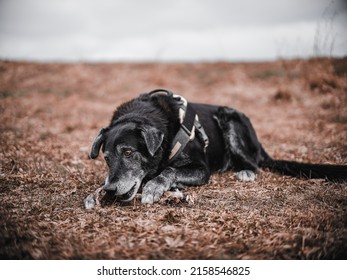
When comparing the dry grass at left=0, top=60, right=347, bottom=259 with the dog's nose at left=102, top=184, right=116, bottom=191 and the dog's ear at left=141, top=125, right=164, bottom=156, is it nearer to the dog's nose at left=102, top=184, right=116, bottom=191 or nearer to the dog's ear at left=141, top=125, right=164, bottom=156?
the dog's nose at left=102, top=184, right=116, bottom=191

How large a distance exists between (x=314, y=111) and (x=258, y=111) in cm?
180

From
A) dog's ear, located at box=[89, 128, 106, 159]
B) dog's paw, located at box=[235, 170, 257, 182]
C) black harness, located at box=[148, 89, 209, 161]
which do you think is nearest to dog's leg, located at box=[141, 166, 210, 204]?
black harness, located at box=[148, 89, 209, 161]

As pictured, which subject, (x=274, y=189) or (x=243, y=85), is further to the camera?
(x=243, y=85)

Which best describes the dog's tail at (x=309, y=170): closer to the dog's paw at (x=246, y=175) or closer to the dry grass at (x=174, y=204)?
the dry grass at (x=174, y=204)

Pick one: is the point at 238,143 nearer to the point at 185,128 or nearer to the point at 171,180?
the point at 185,128

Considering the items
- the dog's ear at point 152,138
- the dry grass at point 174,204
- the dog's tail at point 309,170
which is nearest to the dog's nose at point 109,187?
the dry grass at point 174,204

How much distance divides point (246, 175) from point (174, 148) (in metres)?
1.33

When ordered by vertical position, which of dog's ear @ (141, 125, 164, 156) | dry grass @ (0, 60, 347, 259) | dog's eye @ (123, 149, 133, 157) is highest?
dog's ear @ (141, 125, 164, 156)

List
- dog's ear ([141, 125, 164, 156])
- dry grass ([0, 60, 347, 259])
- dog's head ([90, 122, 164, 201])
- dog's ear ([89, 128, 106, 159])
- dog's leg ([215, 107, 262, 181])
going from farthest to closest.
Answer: dog's leg ([215, 107, 262, 181]) < dog's ear ([89, 128, 106, 159]) < dog's ear ([141, 125, 164, 156]) < dog's head ([90, 122, 164, 201]) < dry grass ([0, 60, 347, 259])

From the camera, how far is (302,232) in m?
3.17

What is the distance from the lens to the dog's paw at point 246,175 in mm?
5156

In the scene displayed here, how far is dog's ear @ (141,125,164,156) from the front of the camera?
13.4 ft

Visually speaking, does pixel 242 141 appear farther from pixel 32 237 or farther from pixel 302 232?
pixel 32 237
